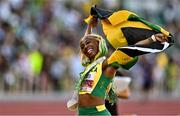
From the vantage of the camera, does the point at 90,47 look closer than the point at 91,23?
Yes

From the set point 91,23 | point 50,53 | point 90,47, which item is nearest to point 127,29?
point 90,47

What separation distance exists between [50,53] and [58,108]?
65.5 inches

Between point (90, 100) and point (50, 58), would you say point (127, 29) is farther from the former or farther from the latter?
point (50, 58)

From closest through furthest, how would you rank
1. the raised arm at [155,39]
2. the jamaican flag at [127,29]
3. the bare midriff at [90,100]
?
the raised arm at [155,39]
the jamaican flag at [127,29]
the bare midriff at [90,100]

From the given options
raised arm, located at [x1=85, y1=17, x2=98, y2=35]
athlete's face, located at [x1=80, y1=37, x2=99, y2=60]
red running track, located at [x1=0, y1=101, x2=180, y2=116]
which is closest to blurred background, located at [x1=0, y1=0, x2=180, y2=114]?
red running track, located at [x1=0, y1=101, x2=180, y2=116]

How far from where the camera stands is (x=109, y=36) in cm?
881

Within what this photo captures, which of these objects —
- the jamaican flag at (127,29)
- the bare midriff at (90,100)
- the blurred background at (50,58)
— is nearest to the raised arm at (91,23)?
the jamaican flag at (127,29)

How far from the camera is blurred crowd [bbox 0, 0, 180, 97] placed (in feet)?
68.6

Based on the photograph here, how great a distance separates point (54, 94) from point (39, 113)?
2153 mm

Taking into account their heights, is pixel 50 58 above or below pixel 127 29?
above

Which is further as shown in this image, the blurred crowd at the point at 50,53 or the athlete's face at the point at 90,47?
the blurred crowd at the point at 50,53

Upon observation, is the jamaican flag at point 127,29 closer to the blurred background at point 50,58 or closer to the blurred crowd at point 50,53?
the blurred crowd at point 50,53

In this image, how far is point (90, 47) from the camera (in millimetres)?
8734

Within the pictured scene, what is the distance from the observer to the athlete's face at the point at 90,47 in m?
8.71
